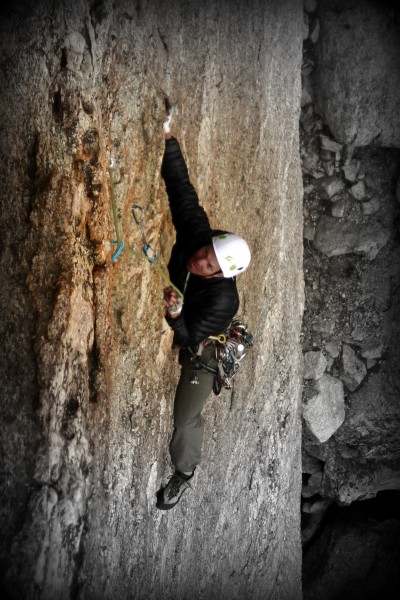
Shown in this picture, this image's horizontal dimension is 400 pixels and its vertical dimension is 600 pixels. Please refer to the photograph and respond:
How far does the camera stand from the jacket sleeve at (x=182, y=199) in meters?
5.14

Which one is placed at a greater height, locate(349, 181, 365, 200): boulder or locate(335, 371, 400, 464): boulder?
locate(349, 181, 365, 200): boulder

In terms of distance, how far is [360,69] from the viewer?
27.6 ft

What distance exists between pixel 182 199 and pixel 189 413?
227 cm

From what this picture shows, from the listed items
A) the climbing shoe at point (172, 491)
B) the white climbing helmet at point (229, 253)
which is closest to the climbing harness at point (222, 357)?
the white climbing helmet at point (229, 253)

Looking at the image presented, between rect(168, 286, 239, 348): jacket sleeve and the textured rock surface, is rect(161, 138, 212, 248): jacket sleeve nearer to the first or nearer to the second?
rect(168, 286, 239, 348): jacket sleeve

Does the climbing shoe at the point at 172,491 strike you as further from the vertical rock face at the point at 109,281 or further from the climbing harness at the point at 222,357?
the climbing harness at the point at 222,357

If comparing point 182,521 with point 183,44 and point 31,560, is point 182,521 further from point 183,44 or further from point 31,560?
point 183,44

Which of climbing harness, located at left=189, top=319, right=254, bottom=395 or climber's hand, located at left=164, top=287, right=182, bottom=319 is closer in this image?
climber's hand, located at left=164, top=287, right=182, bottom=319

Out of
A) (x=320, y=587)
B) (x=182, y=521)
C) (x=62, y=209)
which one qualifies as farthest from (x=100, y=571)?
(x=320, y=587)

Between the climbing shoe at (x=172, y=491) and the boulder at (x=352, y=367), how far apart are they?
4621 millimetres

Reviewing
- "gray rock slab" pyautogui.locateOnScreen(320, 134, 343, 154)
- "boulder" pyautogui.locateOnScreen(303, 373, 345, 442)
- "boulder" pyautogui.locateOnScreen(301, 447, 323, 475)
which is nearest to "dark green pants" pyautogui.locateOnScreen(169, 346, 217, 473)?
"boulder" pyautogui.locateOnScreen(303, 373, 345, 442)

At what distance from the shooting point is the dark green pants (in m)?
5.63

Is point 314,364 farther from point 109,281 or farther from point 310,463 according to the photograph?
point 109,281

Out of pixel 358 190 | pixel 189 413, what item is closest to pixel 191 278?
pixel 189 413
